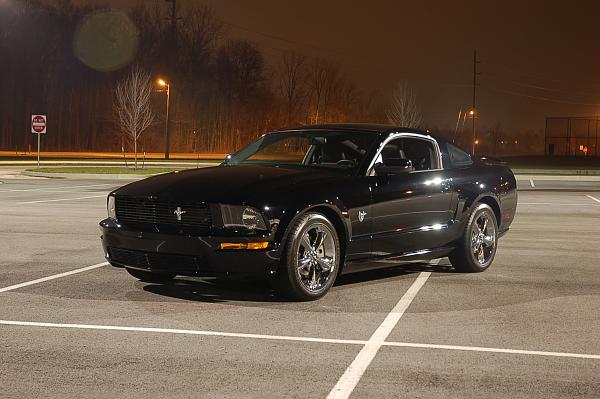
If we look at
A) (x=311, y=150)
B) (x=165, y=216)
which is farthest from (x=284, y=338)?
(x=311, y=150)

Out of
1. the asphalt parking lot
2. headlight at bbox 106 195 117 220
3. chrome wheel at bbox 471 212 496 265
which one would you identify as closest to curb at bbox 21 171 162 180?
the asphalt parking lot

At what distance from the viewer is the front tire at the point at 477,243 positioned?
9570 millimetres

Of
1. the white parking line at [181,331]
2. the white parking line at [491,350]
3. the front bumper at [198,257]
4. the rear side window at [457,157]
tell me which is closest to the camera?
the white parking line at [491,350]

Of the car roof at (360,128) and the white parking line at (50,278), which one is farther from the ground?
the car roof at (360,128)

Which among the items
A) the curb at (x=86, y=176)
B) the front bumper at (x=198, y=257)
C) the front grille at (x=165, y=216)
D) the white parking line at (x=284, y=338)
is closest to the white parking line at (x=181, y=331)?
the white parking line at (x=284, y=338)

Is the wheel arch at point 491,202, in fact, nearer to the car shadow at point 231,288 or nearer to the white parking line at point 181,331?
the car shadow at point 231,288

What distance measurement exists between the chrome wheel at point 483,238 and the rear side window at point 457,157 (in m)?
0.60

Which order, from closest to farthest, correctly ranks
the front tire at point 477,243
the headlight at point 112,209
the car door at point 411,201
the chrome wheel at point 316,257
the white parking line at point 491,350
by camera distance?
the white parking line at point 491,350 → the chrome wheel at point 316,257 → the headlight at point 112,209 → the car door at point 411,201 → the front tire at point 477,243

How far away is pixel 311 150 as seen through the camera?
903 cm

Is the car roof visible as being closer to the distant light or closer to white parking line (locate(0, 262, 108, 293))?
the distant light

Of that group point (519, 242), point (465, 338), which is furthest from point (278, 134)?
point (519, 242)

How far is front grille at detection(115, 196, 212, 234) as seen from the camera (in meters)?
7.52

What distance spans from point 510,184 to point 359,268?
3090mm

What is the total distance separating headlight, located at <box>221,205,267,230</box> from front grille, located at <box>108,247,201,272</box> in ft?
1.40
